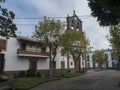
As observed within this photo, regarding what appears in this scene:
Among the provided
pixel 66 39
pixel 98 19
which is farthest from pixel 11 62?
pixel 98 19

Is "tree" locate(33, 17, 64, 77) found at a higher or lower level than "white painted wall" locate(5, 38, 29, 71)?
higher

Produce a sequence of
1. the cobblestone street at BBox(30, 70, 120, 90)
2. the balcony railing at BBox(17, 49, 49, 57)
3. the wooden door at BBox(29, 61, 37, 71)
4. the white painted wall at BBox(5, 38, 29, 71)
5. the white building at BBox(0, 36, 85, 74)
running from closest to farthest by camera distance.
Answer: the cobblestone street at BBox(30, 70, 120, 90) < the white building at BBox(0, 36, 85, 74) < the white painted wall at BBox(5, 38, 29, 71) < the balcony railing at BBox(17, 49, 49, 57) < the wooden door at BBox(29, 61, 37, 71)

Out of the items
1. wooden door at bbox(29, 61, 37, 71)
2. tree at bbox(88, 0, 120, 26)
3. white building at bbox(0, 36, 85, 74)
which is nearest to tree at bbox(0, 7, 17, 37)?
tree at bbox(88, 0, 120, 26)

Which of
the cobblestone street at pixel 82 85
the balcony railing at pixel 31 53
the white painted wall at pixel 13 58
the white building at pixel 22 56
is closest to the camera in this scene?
the cobblestone street at pixel 82 85

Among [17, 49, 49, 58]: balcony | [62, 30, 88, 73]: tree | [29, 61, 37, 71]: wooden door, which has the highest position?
[62, 30, 88, 73]: tree

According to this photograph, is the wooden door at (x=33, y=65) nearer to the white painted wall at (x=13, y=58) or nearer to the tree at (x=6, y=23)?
the white painted wall at (x=13, y=58)

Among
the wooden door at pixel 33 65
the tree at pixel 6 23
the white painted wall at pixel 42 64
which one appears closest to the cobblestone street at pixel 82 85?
the tree at pixel 6 23

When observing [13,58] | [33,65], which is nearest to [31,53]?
[33,65]

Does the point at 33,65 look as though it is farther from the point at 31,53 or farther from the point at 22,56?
the point at 22,56

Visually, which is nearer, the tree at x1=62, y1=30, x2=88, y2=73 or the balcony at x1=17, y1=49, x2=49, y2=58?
the balcony at x1=17, y1=49, x2=49, y2=58

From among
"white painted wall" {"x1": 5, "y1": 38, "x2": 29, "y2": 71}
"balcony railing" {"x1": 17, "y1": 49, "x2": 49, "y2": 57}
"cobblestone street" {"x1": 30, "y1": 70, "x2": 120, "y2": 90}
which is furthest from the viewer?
"balcony railing" {"x1": 17, "y1": 49, "x2": 49, "y2": 57}

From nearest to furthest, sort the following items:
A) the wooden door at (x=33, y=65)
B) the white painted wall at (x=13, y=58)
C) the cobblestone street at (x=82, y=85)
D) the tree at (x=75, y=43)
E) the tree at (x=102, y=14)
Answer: the tree at (x=102, y=14), the cobblestone street at (x=82, y=85), the white painted wall at (x=13, y=58), the wooden door at (x=33, y=65), the tree at (x=75, y=43)

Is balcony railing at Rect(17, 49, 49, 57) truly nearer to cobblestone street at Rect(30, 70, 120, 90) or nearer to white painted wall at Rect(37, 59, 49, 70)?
white painted wall at Rect(37, 59, 49, 70)

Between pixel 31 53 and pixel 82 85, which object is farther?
pixel 31 53
